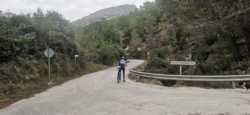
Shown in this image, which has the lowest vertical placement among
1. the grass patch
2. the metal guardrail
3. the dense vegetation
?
the grass patch

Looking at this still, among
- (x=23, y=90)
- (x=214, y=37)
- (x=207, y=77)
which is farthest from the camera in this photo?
(x=214, y=37)

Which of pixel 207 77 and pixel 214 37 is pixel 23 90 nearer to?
pixel 207 77

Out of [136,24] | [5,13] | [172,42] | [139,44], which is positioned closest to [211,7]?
[172,42]

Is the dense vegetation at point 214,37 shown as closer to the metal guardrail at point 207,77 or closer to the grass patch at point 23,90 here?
A: the metal guardrail at point 207,77

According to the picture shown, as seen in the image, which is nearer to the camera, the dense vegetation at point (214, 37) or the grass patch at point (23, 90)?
the grass patch at point (23, 90)

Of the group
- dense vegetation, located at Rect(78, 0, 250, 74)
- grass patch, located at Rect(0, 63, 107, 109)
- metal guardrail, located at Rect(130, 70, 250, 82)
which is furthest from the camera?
dense vegetation, located at Rect(78, 0, 250, 74)

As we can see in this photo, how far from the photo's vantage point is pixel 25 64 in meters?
17.6

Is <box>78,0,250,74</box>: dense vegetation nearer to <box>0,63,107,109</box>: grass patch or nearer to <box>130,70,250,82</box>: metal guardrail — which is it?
<box>130,70,250,82</box>: metal guardrail

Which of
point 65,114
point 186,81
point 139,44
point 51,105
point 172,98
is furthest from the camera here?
point 139,44

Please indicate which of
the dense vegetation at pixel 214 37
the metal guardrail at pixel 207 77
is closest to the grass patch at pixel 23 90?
the metal guardrail at pixel 207 77

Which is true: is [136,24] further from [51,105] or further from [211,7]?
[51,105]

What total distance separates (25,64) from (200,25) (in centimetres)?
1378

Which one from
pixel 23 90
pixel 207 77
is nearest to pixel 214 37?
pixel 207 77

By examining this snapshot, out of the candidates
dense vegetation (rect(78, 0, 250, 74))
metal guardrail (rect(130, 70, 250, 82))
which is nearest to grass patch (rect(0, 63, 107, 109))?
metal guardrail (rect(130, 70, 250, 82))
